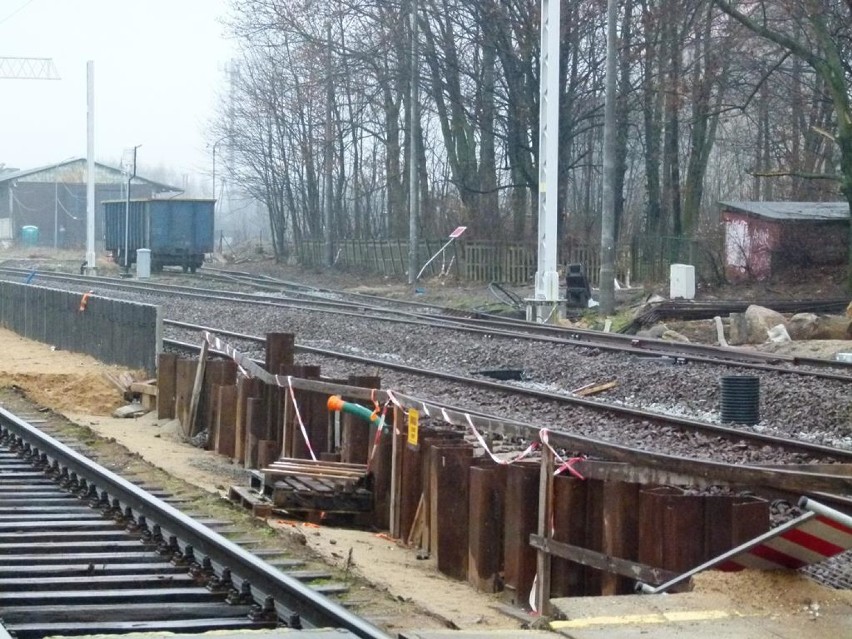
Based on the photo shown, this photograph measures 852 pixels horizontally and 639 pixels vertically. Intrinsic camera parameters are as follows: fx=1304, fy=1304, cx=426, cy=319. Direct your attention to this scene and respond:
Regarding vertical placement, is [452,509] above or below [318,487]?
above

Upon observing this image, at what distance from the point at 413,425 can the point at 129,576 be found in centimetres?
370

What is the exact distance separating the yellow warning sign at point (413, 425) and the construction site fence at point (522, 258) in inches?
1109

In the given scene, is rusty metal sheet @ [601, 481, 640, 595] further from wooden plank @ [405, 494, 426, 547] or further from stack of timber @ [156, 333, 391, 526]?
stack of timber @ [156, 333, 391, 526]

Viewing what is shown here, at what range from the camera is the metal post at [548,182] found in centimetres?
2908

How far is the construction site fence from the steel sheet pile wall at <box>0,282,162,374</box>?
1890 cm

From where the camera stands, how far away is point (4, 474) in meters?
10.7

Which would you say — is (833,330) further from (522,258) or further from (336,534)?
(522,258)

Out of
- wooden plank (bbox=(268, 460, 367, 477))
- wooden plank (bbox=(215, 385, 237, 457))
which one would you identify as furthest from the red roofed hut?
wooden plank (bbox=(268, 460, 367, 477))

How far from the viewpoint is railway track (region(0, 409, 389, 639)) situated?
615 cm

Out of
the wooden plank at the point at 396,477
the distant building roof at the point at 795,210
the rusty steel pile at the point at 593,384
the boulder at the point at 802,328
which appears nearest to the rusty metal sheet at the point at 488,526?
the rusty steel pile at the point at 593,384

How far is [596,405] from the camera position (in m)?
14.9

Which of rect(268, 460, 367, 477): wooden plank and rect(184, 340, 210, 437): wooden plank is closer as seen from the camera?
rect(268, 460, 367, 477): wooden plank

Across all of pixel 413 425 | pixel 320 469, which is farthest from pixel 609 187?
pixel 413 425

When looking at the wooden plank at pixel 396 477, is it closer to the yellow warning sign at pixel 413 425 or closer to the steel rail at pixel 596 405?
the yellow warning sign at pixel 413 425
